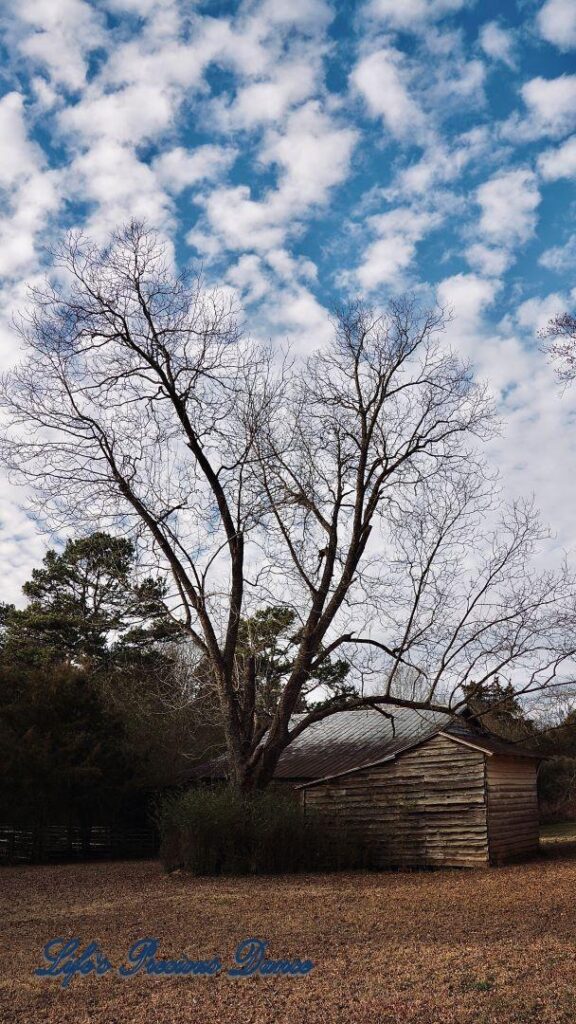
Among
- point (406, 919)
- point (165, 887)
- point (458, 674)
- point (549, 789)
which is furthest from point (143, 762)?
point (549, 789)

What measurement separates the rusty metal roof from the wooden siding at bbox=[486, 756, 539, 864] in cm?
48

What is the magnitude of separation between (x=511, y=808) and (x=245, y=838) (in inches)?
255

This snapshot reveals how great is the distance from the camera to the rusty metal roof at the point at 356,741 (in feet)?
62.1

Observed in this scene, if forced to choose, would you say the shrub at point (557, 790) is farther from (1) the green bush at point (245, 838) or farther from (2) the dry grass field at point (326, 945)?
(2) the dry grass field at point (326, 945)

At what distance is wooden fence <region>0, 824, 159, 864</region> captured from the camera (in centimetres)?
2098

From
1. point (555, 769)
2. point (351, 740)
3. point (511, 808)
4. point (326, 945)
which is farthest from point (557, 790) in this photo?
point (326, 945)

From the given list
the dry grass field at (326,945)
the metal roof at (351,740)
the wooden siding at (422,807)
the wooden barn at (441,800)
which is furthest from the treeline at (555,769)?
the dry grass field at (326,945)

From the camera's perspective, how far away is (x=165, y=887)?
14109 millimetres

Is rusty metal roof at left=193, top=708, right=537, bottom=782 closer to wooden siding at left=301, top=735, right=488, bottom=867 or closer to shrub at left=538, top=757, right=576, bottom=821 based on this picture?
wooden siding at left=301, top=735, right=488, bottom=867

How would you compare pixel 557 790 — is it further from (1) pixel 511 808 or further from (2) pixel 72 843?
(2) pixel 72 843

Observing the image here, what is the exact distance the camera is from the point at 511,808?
17.9 meters

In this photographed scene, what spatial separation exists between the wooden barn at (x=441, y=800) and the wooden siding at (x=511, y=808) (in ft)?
0.07

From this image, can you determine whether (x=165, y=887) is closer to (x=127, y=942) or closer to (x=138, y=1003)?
(x=127, y=942)

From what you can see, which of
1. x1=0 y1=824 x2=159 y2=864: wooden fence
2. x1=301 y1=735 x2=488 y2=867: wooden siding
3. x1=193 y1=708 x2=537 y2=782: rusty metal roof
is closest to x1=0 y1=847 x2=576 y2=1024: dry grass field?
x1=301 y1=735 x2=488 y2=867: wooden siding
